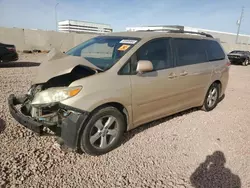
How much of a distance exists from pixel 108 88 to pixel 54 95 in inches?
28.1

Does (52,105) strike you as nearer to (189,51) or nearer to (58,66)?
(58,66)

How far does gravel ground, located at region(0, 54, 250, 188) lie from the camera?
8.00 feet

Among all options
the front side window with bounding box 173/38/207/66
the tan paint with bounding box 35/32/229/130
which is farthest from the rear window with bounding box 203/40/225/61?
the tan paint with bounding box 35/32/229/130

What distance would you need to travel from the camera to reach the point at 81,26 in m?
52.7

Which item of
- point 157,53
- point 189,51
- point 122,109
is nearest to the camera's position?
point 122,109

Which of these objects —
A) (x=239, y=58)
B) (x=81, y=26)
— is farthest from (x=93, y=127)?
(x=81, y=26)

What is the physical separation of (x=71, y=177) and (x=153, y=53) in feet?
7.35

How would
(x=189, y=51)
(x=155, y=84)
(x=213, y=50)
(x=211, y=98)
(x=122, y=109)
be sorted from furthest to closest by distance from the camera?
(x=211, y=98) → (x=213, y=50) → (x=189, y=51) → (x=155, y=84) → (x=122, y=109)

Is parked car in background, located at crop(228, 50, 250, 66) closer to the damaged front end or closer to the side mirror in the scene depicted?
the side mirror

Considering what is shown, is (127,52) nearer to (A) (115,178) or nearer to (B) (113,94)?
(B) (113,94)

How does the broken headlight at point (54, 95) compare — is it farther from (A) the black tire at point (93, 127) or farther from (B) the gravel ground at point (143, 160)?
(B) the gravel ground at point (143, 160)

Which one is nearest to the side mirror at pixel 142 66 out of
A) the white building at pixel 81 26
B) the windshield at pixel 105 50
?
the windshield at pixel 105 50

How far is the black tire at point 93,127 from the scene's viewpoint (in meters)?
2.67

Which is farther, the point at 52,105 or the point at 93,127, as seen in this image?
the point at 93,127
